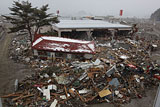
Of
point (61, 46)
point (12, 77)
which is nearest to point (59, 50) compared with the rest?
point (61, 46)

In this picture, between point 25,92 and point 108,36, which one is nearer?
point 25,92

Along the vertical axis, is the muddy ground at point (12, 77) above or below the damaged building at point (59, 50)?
below

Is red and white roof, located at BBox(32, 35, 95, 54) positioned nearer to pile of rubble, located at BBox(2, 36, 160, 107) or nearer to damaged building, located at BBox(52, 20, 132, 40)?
pile of rubble, located at BBox(2, 36, 160, 107)

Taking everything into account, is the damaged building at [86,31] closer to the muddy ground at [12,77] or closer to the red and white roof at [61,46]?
the red and white roof at [61,46]

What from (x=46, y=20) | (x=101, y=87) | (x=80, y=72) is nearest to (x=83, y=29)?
(x=46, y=20)

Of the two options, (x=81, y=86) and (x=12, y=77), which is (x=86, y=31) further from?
(x=12, y=77)

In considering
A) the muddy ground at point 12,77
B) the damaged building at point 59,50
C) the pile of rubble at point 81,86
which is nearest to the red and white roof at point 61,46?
the damaged building at point 59,50

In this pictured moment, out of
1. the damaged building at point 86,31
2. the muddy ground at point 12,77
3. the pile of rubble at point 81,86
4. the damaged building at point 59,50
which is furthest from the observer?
the damaged building at point 86,31

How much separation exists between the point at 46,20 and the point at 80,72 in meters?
8.76

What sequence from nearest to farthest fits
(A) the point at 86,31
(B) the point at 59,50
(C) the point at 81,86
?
(C) the point at 81,86 → (B) the point at 59,50 → (A) the point at 86,31

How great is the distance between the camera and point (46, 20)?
15.1 metres

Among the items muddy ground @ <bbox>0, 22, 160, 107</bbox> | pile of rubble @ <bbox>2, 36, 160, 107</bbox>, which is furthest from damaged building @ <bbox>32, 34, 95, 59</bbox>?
muddy ground @ <bbox>0, 22, 160, 107</bbox>

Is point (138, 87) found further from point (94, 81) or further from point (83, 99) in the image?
point (83, 99)

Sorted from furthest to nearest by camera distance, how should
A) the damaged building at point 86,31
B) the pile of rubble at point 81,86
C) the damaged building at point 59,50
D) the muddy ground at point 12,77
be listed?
the damaged building at point 86,31
the damaged building at point 59,50
the muddy ground at point 12,77
the pile of rubble at point 81,86
